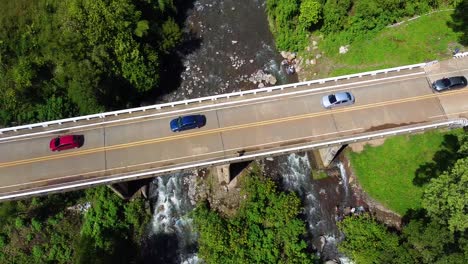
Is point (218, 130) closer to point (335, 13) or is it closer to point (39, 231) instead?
point (335, 13)

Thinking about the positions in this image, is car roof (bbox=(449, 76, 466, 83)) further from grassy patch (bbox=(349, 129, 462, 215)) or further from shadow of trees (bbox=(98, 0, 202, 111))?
shadow of trees (bbox=(98, 0, 202, 111))

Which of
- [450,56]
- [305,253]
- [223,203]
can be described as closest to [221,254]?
[223,203]

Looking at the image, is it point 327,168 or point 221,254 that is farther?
point 327,168

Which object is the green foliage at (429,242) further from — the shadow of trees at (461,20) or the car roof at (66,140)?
the car roof at (66,140)

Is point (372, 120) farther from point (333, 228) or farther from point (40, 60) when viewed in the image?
point (40, 60)

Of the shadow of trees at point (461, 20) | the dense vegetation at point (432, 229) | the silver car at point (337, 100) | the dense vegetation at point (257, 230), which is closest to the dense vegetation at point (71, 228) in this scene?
the dense vegetation at point (257, 230)

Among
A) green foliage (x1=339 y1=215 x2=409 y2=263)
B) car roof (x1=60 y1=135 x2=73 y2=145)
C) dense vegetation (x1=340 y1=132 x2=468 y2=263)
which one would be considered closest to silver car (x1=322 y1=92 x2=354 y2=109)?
dense vegetation (x1=340 y1=132 x2=468 y2=263)
